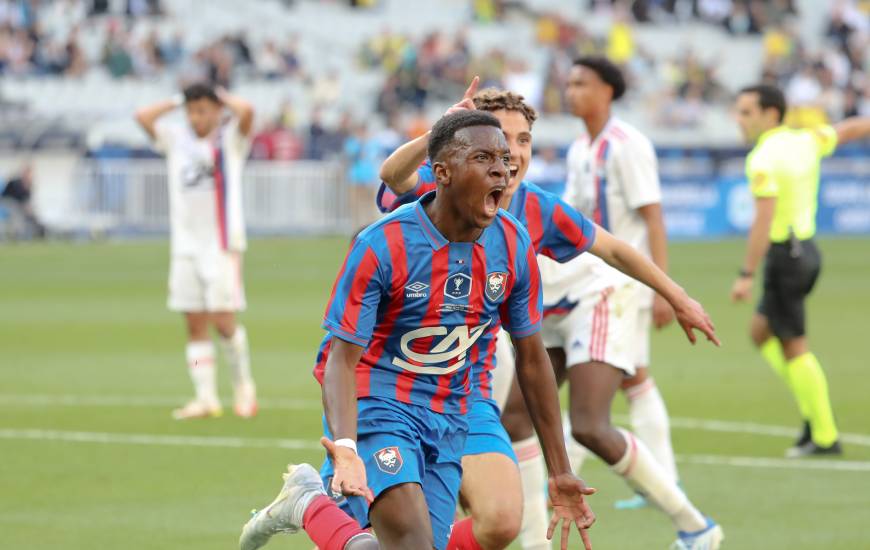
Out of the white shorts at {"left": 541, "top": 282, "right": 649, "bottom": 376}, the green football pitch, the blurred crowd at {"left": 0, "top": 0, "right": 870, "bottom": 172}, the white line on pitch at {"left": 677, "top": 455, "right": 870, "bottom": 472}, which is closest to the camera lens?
the white shorts at {"left": 541, "top": 282, "right": 649, "bottom": 376}

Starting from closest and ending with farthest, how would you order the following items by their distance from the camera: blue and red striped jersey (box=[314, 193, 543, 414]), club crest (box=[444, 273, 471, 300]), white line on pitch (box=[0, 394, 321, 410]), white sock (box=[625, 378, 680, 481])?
blue and red striped jersey (box=[314, 193, 543, 414])
club crest (box=[444, 273, 471, 300])
white sock (box=[625, 378, 680, 481])
white line on pitch (box=[0, 394, 321, 410])

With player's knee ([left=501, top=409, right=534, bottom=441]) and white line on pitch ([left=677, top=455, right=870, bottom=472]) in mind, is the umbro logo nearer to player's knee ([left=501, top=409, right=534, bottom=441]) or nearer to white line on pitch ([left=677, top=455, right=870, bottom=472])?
player's knee ([left=501, top=409, right=534, bottom=441])

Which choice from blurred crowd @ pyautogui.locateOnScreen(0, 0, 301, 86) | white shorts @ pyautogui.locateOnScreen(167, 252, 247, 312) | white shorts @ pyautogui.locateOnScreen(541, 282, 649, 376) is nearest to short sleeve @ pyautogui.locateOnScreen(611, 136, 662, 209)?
white shorts @ pyautogui.locateOnScreen(541, 282, 649, 376)

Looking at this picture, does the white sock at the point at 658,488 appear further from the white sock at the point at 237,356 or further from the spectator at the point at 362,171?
the spectator at the point at 362,171

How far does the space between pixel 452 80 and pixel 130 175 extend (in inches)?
Answer: 352

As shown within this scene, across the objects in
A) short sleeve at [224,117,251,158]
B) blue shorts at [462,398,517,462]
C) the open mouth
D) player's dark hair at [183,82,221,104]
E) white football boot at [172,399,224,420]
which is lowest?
white football boot at [172,399,224,420]

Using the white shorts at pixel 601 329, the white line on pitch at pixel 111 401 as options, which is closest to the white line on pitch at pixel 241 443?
the white line on pitch at pixel 111 401

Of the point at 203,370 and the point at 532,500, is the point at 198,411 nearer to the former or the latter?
the point at 203,370

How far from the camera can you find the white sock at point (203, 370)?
38.4 feet

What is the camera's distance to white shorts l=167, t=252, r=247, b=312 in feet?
38.9

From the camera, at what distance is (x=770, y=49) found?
135 ft

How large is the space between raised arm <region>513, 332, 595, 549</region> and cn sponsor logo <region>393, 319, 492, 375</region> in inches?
8.5

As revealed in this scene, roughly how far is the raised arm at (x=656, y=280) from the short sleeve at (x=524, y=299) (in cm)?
65

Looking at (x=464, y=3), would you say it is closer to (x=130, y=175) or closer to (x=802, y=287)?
(x=130, y=175)
